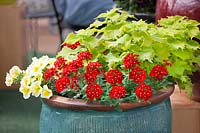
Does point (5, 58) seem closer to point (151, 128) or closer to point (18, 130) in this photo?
point (18, 130)

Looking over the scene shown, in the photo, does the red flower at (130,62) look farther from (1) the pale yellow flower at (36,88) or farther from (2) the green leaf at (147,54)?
(1) the pale yellow flower at (36,88)

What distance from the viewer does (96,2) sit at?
3445 mm

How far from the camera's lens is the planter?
115 cm

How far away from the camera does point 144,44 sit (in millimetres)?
1217

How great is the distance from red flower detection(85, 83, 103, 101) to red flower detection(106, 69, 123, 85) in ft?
0.11

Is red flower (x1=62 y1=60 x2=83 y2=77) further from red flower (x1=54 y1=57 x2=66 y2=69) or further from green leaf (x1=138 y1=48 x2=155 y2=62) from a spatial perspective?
green leaf (x1=138 y1=48 x2=155 y2=62)

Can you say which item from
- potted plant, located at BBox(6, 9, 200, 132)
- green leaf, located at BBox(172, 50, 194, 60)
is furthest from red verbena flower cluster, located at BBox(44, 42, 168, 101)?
green leaf, located at BBox(172, 50, 194, 60)

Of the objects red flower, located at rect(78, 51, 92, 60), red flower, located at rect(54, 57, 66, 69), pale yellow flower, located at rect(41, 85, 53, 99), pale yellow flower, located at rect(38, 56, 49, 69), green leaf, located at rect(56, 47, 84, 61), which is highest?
red flower, located at rect(78, 51, 92, 60)

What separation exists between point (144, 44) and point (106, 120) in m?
0.24

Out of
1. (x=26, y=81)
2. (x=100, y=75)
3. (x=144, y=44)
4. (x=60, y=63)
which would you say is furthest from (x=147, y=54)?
(x=26, y=81)

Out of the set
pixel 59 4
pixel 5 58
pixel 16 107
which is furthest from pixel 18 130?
pixel 59 4

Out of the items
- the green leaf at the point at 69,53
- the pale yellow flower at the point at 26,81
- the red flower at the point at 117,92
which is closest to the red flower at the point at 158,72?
the red flower at the point at 117,92

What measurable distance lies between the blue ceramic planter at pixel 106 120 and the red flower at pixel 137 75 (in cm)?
8

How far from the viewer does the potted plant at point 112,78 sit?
1154 mm
